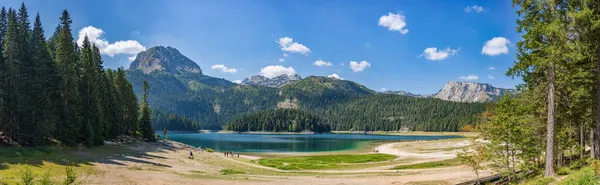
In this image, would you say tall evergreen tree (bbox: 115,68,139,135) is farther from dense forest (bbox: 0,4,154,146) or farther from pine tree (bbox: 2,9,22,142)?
pine tree (bbox: 2,9,22,142)

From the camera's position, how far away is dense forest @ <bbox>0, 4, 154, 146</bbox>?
52875 millimetres

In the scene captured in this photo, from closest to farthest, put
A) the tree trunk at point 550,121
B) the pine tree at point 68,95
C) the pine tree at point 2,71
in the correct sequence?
the tree trunk at point 550,121, the pine tree at point 2,71, the pine tree at point 68,95

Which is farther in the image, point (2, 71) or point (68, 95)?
point (68, 95)

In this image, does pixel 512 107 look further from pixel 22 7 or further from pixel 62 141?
pixel 22 7

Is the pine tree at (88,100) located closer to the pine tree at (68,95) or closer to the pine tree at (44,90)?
the pine tree at (68,95)

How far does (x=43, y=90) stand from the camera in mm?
57719

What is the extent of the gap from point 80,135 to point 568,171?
219 feet

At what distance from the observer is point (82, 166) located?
39625mm

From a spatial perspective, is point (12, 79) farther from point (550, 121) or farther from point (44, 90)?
point (550, 121)

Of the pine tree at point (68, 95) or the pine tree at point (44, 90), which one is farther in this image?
the pine tree at point (68, 95)

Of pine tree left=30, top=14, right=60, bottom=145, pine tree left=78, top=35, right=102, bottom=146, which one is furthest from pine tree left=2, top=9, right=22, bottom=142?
pine tree left=78, top=35, right=102, bottom=146

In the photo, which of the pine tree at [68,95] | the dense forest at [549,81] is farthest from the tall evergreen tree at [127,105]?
the dense forest at [549,81]

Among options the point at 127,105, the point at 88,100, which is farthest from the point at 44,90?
the point at 127,105

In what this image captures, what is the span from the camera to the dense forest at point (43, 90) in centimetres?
5288
